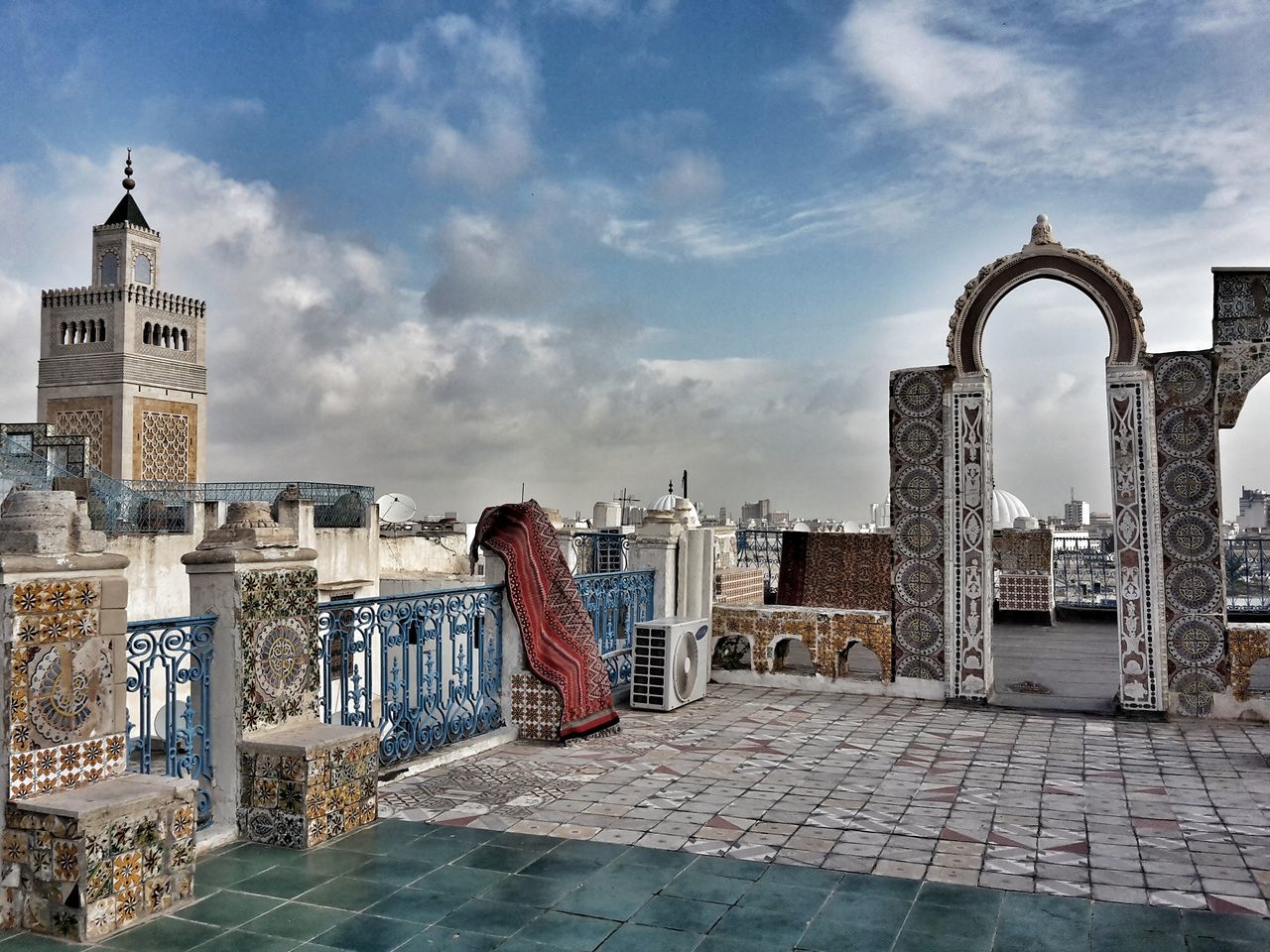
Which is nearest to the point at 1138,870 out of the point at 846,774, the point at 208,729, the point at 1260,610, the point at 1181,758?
the point at 846,774

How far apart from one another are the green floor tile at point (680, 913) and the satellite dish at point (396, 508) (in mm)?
19763

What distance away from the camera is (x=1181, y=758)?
19.9 ft

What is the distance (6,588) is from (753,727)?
4731 millimetres

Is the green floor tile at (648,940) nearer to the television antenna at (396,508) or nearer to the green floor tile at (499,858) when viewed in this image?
the green floor tile at (499,858)

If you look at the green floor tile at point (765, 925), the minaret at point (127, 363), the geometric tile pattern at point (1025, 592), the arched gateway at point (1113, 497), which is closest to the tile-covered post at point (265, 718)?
the green floor tile at point (765, 925)

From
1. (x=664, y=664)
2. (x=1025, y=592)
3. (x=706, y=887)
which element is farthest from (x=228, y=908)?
(x=1025, y=592)

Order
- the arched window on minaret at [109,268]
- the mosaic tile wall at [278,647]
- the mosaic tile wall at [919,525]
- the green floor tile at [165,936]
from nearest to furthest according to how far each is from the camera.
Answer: the green floor tile at [165,936] < the mosaic tile wall at [278,647] < the mosaic tile wall at [919,525] < the arched window on minaret at [109,268]

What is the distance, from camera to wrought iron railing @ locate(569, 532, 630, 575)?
9.20 meters

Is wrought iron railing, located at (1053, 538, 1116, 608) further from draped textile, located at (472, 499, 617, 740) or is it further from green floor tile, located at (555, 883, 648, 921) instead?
green floor tile, located at (555, 883, 648, 921)

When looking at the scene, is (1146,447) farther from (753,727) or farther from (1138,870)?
(1138,870)

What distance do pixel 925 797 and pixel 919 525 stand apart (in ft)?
11.3

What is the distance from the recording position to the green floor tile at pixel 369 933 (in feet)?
10.5

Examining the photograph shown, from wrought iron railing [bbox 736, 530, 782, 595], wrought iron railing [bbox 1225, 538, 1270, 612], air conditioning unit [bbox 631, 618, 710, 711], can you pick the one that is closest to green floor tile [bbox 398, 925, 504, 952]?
air conditioning unit [bbox 631, 618, 710, 711]

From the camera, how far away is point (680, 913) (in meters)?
3.45
